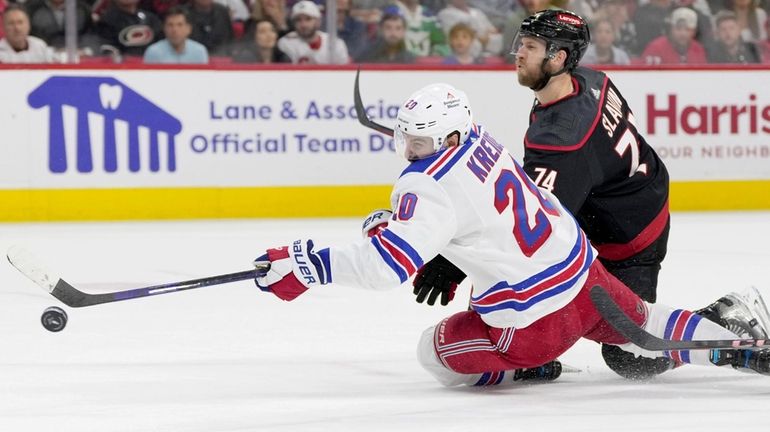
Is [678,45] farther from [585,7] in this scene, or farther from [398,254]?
[398,254]

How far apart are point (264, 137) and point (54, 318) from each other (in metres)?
4.52

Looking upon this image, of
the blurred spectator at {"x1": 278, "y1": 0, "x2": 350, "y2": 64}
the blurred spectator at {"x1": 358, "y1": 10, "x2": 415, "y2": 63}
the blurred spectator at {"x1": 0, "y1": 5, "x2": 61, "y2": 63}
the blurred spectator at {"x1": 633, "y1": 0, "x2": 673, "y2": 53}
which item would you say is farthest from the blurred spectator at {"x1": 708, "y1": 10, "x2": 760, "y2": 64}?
the blurred spectator at {"x1": 0, "y1": 5, "x2": 61, "y2": 63}

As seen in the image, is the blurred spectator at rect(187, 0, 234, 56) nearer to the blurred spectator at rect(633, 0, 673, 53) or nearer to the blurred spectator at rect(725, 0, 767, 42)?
the blurred spectator at rect(633, 0, 673, 53)

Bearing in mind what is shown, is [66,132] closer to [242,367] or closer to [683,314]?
[242,367]

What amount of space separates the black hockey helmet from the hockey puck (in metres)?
1.48

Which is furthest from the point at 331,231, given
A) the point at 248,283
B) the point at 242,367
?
the point at 242,367

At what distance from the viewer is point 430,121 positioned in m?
3.34

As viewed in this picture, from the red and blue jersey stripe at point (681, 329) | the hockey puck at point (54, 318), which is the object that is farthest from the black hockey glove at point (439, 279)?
the hockey puck at point (54, 318)

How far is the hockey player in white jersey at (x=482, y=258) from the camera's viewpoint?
3283 millimetres

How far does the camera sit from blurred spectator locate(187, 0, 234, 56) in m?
8.16

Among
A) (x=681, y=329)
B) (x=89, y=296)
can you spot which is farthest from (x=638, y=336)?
(x=89, y=296)

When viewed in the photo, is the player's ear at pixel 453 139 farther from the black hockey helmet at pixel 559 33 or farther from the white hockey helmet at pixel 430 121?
the black hockey helmet at pixel 559 33

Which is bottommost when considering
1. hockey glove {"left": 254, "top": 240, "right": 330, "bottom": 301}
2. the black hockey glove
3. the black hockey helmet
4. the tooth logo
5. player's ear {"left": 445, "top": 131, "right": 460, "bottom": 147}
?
the black hockey glove

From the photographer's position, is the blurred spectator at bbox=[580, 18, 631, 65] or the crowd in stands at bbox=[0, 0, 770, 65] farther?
the blurred spectator at bbox=[580, 18, 631, 65]
